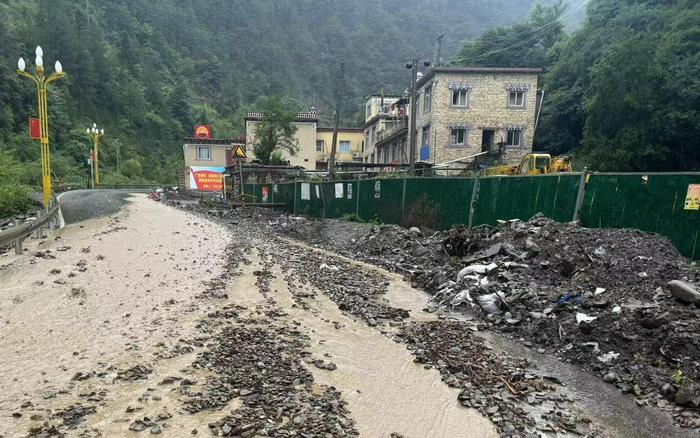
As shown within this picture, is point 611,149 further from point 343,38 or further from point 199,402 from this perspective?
point 343,38

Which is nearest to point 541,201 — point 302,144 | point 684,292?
point 684,292

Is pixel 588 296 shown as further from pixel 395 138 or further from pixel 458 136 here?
pixel 395 138

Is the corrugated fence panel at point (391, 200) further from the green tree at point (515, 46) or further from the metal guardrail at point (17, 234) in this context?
the green tree at point (515, 46)

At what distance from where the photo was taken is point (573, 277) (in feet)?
25.7

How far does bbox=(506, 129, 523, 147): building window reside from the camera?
35.6 metres

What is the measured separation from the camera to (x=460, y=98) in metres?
35.2

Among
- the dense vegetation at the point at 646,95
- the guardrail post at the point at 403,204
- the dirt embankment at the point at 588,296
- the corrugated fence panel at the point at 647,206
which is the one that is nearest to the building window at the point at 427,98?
the dense vegetation at the point at 646,95

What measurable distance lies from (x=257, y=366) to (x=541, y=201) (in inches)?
346

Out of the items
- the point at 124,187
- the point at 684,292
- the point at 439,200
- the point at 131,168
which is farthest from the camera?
the point at 131,168

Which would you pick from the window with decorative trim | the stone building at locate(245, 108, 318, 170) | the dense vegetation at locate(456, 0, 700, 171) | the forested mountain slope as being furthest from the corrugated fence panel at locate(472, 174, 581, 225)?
the forested mountain slope

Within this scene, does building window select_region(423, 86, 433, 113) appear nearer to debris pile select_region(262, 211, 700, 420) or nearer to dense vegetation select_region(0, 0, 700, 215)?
dense vegetation select_region(0, 0, 700, 215)

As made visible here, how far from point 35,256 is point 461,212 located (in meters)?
10.9

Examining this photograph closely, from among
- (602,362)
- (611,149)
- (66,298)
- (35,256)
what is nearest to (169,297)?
(66,298)

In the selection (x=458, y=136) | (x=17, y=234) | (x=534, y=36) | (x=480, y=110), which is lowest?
(x=17, y=234)
